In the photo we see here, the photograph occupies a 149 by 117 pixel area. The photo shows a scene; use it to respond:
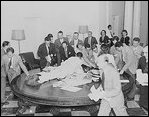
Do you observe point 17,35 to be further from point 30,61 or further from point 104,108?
point 104,108

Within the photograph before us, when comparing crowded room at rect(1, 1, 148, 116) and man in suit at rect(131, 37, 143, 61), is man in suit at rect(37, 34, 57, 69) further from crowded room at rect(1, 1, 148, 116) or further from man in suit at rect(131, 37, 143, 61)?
man in suit at rect(131, 37, 143, 61)

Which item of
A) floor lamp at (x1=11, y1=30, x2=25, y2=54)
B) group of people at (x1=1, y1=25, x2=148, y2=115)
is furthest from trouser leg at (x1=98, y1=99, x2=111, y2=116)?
floor lamp at (x1=11, y1=30, x2=25, y2=54)

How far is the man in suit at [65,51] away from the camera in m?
8.07

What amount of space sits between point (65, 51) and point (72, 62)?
246 centimetres

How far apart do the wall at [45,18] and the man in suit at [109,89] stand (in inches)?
228

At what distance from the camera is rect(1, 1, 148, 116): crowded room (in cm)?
449

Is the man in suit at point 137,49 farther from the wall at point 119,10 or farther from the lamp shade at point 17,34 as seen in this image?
the wall at point 119,10

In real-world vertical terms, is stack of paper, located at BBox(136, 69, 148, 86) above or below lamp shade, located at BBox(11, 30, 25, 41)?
below

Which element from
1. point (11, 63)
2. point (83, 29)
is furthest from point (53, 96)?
point (83, 29)

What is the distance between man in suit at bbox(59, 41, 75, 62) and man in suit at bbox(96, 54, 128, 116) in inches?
153

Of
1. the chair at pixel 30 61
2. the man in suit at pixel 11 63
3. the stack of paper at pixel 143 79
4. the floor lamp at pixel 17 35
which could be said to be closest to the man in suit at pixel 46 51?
the chair at pixel 30 61

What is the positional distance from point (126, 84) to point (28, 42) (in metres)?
5.33

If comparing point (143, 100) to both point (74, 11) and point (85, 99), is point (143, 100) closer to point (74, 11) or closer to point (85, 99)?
Answer: point (85, 99)

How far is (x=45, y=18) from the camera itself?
9.73 meters
